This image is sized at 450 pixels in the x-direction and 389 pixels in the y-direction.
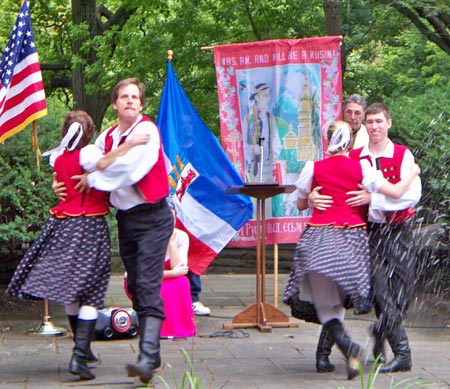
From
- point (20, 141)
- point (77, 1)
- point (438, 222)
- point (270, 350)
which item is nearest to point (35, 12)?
point (77, 1)

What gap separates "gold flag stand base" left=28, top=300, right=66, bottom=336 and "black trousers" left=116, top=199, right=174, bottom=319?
7.55 feet

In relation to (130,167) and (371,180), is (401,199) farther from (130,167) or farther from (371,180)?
(130,167)

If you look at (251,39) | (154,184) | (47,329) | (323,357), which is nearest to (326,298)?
(323,357)

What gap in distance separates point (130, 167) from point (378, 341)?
225cm

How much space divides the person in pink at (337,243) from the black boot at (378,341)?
1.39 feet

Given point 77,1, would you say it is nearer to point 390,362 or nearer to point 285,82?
point 285,82

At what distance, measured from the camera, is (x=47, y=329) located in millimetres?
8414

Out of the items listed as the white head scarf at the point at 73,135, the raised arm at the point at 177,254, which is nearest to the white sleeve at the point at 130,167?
the white head scarf at the point at 73,135

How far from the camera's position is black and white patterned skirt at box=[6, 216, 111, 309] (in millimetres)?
6344

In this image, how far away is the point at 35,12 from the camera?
19469 mm

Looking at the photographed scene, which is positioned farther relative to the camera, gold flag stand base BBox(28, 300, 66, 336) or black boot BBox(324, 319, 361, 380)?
gold flag stand base BBox(28, 300, 66, 336)

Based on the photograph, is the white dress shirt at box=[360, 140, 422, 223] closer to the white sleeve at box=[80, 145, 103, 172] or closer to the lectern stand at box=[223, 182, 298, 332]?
the lectern stand at box=[223, 182, 298, 332]

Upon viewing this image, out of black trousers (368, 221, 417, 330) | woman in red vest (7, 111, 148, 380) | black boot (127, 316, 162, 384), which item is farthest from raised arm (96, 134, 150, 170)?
black trousers (368, 221, 417, 330)

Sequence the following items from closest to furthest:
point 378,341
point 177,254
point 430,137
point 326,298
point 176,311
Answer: point 326,298
point 378,341
point 176,311
point 177,254
point 430,137
